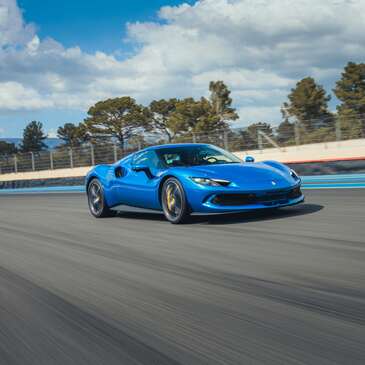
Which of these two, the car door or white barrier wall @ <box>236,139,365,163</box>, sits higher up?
white barrier wall @ <box>236,139,365,163</box>

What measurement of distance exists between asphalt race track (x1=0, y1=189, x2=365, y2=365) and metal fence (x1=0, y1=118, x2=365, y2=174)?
11.3 metres

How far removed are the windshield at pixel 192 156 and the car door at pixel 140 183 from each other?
0.46 ft

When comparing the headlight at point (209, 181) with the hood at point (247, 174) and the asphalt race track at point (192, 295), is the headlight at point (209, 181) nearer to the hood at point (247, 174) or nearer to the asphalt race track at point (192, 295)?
the hood at point (247, 174)

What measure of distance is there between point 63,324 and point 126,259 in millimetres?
1909

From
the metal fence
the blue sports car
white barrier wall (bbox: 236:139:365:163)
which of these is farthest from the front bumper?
the metal fence

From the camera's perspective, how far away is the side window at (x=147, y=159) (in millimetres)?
7736

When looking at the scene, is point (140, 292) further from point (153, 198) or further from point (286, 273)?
point (153, 198)

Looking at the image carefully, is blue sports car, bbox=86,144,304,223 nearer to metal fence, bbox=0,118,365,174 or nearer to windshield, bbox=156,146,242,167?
windshield, bbox=156,146,242,167

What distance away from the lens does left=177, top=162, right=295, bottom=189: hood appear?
674 cm

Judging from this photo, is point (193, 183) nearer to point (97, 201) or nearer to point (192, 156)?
point (192, 156)

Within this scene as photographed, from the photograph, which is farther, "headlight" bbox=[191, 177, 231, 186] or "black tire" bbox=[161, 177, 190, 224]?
"black tire" bbox=[161, 177, 190, 224]

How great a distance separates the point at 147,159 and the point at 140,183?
376mm

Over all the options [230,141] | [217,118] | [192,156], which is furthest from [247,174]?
[217,118]

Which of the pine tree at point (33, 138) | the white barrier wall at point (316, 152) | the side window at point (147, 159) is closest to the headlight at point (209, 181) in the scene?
the side window at point (147, 159)
